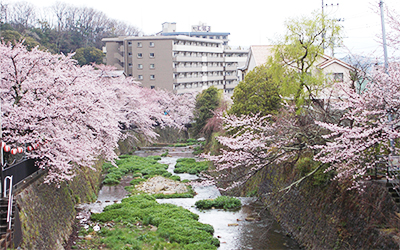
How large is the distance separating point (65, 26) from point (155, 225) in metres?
52.7

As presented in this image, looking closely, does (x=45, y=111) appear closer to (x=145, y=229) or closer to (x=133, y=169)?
(x=145, y=229)

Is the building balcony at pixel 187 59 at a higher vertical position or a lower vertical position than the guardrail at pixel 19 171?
higher

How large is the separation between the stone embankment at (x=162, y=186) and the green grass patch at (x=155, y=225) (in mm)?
4406

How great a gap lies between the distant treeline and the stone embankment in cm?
2833

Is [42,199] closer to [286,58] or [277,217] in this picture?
[277,217]

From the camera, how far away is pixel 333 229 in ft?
33.7

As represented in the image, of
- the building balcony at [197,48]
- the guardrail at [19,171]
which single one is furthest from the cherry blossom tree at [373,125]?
the building balcony at [197,48]

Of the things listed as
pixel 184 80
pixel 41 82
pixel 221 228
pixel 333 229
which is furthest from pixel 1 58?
pixel 184 80

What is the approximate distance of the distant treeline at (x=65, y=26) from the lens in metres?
47.4

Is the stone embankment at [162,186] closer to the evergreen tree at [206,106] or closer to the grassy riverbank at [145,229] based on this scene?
the grassy riverbank at [145,229]

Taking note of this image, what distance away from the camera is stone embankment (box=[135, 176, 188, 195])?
21.2 metres

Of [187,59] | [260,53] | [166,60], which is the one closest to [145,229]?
[260,53]

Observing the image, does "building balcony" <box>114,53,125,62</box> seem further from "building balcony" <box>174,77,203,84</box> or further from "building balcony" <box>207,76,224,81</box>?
"building balcony" <box>207,76,224,81</box>

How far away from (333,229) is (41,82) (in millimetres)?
10981
